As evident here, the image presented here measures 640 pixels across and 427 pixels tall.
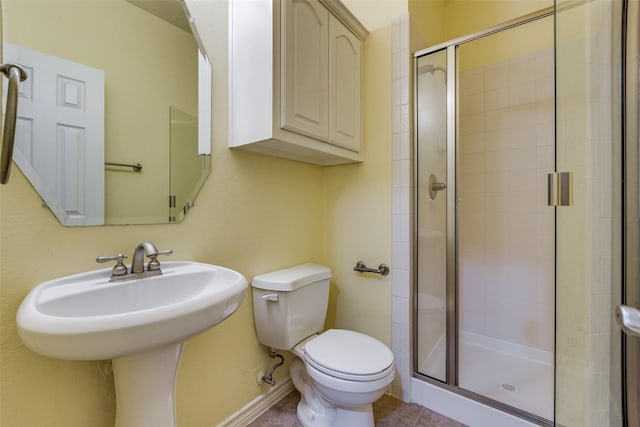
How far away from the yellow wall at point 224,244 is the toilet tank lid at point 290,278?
62 millimetres

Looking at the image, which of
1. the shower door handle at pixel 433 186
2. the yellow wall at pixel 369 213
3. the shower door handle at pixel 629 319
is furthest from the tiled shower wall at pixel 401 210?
the shower door handle at pixel 629 319

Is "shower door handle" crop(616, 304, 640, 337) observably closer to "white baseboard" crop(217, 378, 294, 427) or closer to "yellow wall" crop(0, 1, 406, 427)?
"yellow wall" crop(0, 1, 406, 427)

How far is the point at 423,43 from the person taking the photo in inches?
65.4

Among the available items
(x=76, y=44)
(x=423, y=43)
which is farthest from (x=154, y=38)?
(x=423, y=43)

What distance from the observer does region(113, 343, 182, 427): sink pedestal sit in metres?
0.78

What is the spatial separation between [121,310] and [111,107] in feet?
2.17

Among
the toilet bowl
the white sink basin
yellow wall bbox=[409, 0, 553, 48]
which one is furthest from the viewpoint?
yellow wall bbox=[409, 0, 553, 48]

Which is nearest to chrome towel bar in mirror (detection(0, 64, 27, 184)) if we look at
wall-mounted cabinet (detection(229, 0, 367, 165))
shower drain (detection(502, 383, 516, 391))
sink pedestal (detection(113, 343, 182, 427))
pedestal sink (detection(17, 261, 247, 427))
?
pedestal sink (detection(17, 261, 247, 427))

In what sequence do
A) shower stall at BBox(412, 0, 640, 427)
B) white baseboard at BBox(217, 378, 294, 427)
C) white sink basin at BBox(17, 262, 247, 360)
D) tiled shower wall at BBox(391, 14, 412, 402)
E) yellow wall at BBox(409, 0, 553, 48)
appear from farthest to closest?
yellow wall at BBox(409, 0, 553, 48) < tiled shower wall at BBox(391, 14, 412, 402) < white baseboard at BBox(217, 378, 294, 427) < shower stall at BBox(412, 0, 640, 427) < white sink basin at BBox(17, 262, 247, 360)

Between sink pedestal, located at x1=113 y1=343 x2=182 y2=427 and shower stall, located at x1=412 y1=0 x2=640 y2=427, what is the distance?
1.18 meters

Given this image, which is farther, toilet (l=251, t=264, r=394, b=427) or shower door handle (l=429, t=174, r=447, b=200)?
shower door handle (l=429, t=174, r=447, b=200)

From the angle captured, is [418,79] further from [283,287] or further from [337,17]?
[283,287]

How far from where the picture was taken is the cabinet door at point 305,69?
3.68 ft

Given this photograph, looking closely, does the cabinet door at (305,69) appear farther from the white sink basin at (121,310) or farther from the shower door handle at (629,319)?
the shower door handle at (629,319)
